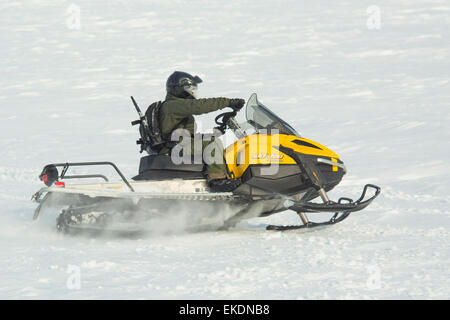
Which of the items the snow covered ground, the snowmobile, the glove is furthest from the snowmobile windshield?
the snow covered ground

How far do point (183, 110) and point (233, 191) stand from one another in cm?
85

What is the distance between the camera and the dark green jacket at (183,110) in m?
6.00

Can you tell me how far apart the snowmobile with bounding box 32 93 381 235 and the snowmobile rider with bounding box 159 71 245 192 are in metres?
0.10

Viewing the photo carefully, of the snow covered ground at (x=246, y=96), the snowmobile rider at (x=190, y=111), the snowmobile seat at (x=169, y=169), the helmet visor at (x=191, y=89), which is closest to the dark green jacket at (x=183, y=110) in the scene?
the snowmobile rider at (x=190, y=111)

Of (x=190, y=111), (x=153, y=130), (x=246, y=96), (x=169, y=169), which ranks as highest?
(x=246, y=96)

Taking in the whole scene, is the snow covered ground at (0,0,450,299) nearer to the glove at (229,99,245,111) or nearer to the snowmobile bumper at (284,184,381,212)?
the snowmobile bumper at (284,184,381,212)

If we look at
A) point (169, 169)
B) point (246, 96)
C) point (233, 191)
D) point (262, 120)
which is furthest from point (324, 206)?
point (246, 96)

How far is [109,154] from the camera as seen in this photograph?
1158cm

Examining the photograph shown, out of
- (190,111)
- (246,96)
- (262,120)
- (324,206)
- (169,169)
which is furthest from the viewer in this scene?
(246,96)

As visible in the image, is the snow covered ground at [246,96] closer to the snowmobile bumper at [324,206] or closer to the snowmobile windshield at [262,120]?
the snowmobile bumper at [324,206]

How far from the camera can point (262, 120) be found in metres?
6.34

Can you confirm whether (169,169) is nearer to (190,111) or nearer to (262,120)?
(190,111)
